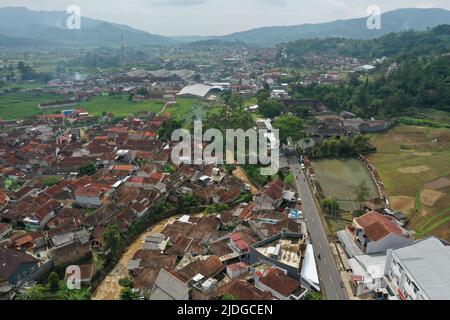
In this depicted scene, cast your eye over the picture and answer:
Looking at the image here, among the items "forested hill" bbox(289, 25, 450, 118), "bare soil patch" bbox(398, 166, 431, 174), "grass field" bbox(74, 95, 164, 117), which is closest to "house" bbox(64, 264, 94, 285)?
"bare soil patch" bbox(398, 166, 431, 174)

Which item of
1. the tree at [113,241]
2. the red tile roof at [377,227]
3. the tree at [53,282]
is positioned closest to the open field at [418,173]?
the red tile roof at [377,227]

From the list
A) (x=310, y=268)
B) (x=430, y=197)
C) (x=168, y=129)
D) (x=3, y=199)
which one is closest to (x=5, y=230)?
(x=3, y=199)

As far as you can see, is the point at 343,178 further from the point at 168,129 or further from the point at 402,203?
the point at 168,129

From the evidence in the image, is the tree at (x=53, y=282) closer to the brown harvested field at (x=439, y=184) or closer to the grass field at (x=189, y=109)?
the brown harvested field at (x=439, y=184)
